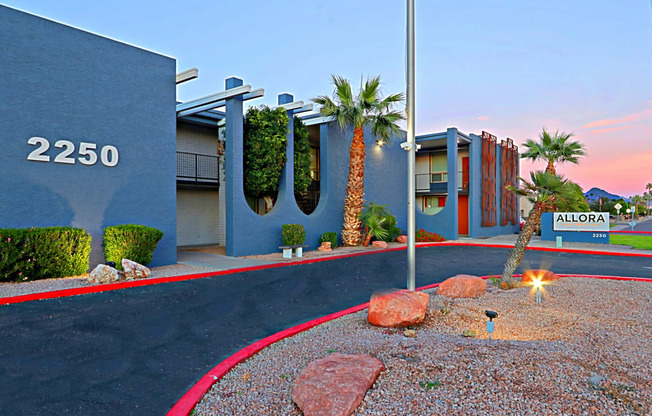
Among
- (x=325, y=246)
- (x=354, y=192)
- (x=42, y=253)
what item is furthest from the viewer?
(x=354, y=192)

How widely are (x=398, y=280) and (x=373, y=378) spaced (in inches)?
251

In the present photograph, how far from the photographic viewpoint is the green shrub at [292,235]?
1440 centimetres

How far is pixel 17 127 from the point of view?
30.1ft

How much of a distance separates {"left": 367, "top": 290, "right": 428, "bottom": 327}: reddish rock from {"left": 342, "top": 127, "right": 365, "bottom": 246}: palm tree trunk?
464 inches

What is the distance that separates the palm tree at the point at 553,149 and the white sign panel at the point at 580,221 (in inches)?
215

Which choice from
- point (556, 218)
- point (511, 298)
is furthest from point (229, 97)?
point (556, 218)

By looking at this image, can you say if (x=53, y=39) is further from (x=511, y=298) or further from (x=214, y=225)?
(x=511, y=298)

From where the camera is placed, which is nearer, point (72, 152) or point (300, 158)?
point (72, 152)

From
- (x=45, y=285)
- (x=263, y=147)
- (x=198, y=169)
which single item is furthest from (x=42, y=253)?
(x=198, y=169)

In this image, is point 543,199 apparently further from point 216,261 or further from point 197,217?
point 197,217

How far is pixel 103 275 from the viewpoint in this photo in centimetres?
845

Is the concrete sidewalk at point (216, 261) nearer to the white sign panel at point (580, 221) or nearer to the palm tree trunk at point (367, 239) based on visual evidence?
the palm tree trunk at point (367, 239)

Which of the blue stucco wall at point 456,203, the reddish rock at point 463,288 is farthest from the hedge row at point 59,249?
the blue stucco wall at point 456,203

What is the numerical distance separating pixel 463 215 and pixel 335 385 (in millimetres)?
24727
